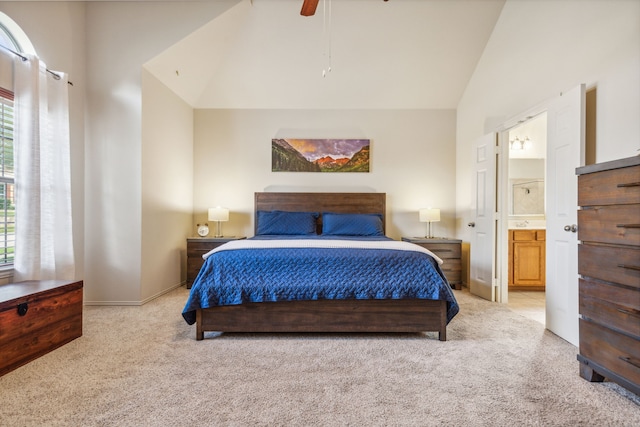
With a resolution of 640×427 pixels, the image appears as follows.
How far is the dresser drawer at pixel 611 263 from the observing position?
5.32 feet

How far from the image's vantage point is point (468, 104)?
14.7 ft

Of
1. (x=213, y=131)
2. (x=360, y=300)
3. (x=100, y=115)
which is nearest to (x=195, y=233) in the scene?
(x=213, y=131)

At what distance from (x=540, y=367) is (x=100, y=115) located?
4360mm

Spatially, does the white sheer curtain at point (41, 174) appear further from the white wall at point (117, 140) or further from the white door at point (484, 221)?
the white door at point (484, 221)

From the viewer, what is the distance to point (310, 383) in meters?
1.89

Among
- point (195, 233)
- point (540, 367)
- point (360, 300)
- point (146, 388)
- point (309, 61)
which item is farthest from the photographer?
point (195, 233)

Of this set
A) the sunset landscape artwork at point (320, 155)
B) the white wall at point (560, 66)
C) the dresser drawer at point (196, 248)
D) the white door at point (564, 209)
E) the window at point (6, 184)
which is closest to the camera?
the white wall at point (560, 66)

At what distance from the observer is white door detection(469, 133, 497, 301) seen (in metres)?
3.74

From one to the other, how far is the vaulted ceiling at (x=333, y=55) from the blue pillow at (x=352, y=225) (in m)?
1.64

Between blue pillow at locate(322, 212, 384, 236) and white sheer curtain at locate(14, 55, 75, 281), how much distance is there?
8.93ft

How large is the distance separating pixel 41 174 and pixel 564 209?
421cm

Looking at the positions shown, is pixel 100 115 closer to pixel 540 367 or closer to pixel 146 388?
pixel 146 388

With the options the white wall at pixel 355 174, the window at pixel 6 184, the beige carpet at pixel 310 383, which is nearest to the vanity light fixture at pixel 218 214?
the white wall at pixel 355 174

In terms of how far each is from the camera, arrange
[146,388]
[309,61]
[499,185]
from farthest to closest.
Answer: [309,61], [499,185], [146,388]
